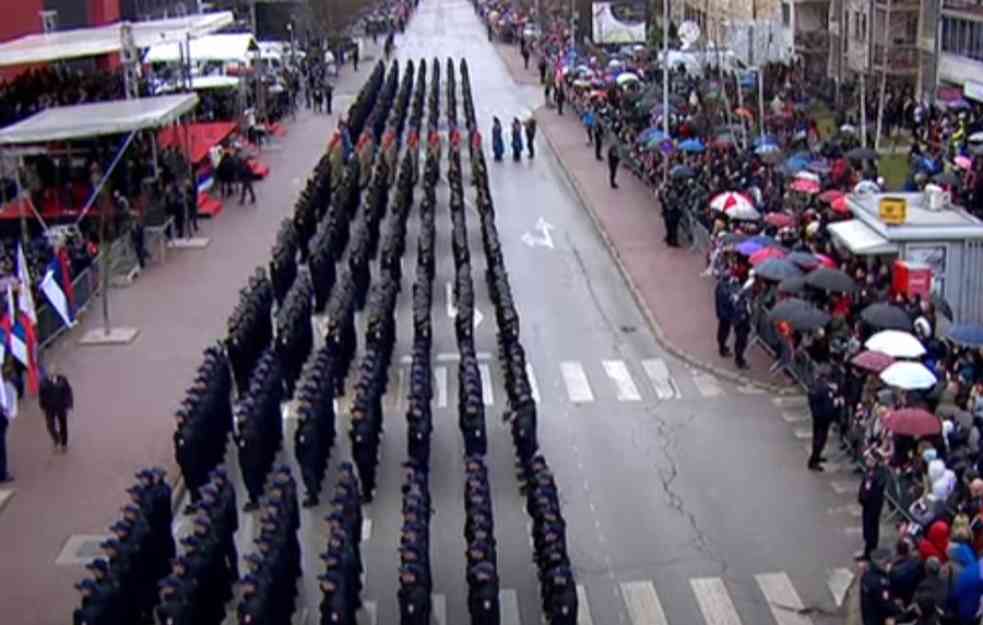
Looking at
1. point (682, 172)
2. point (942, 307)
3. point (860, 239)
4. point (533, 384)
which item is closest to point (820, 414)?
point (942, 307)

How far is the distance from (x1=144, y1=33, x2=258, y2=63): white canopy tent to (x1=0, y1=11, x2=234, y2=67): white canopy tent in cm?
119

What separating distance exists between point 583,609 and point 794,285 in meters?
9.17

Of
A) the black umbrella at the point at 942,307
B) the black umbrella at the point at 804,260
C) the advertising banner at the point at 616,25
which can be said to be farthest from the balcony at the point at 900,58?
the black umbrella at the point at 942,307

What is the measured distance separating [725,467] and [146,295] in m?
14.4

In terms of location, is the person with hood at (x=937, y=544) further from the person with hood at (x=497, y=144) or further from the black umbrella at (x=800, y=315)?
the person with hood at (x=497, y=144)

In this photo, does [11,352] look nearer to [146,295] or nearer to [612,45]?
[146,295]

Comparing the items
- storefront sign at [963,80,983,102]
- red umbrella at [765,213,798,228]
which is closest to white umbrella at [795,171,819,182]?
red umbrella at [765,213,798,228]

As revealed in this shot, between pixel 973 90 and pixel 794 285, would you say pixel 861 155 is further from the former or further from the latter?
pixel 973 90

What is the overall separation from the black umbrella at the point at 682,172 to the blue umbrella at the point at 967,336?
15045mm

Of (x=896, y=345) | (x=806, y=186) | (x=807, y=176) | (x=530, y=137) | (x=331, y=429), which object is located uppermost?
(x=807, y=176)

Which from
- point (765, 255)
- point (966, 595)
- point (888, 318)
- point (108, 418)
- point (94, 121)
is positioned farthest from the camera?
point (94, 121)

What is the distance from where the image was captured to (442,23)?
121 metres

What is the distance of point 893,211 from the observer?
25.6 m

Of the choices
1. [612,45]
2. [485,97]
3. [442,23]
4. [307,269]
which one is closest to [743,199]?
[307,269]
